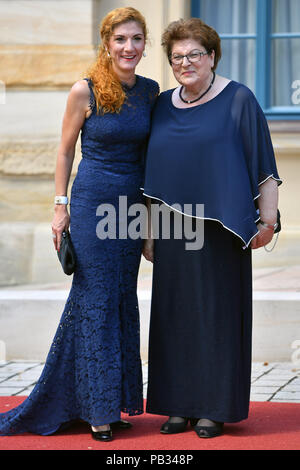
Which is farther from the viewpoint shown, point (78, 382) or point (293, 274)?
point (293, 274)

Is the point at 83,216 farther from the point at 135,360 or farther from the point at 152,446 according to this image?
the point at 152,446

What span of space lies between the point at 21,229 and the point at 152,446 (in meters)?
3.23

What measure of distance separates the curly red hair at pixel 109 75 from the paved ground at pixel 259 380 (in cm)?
196

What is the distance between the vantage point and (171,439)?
4578 mm

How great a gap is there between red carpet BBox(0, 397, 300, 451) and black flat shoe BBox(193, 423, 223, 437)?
0.03 meters

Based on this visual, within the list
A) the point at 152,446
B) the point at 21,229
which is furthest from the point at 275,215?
the point at 21,229

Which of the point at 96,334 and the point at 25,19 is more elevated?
the point at 25,19

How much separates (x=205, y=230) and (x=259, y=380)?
183 centimetres

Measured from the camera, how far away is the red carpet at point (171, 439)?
14.6 feet

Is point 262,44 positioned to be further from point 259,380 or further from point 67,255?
point 67,255

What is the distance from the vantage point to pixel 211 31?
4.55 m

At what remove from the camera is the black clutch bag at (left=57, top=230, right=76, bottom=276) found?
15.1ft

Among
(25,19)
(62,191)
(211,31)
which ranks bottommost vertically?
(62,191)

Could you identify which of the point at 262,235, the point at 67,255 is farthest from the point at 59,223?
the point at 262,235
